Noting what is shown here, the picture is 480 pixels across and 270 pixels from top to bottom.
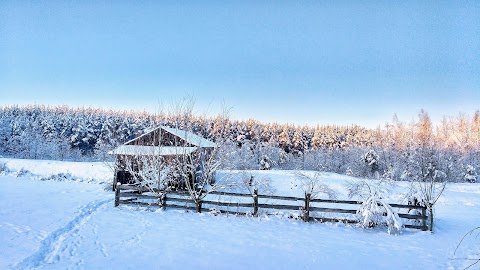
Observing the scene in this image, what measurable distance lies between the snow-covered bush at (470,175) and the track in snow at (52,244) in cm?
4864

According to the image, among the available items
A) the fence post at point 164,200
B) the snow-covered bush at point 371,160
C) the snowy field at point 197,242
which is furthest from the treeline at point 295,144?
the snowy field at point 197,242

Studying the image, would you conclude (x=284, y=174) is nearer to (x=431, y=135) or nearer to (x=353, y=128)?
(x=431, y=135)

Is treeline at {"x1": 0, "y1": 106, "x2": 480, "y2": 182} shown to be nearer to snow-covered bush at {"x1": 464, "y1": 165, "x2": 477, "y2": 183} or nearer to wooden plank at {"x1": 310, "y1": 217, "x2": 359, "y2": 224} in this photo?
snow-covered bush at {"x1": 464, "y1": 165, "x2": 477, "y2": 183}

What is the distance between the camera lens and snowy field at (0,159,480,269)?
7536mm

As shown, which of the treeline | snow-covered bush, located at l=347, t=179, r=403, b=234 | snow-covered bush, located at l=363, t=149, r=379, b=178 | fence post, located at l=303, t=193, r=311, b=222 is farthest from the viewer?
the treeline

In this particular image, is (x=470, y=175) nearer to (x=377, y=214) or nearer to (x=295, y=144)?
(x=295, y=144)

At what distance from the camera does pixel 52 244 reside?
28.0ft

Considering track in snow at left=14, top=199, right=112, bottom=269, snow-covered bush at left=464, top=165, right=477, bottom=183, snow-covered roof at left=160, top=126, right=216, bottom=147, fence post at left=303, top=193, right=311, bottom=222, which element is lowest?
track in snow at left=14, top=199, right=112, bottom=269

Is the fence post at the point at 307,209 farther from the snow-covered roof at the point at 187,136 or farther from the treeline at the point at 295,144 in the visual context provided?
the treeline at the point at 295,144

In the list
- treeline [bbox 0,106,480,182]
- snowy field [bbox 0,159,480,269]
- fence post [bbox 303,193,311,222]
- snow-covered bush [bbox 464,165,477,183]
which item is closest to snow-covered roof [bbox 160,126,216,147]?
snowy field [bbox 0,159,480,269]

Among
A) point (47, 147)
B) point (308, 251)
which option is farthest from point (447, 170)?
point (47, 147)

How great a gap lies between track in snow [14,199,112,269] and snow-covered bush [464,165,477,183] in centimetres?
4864

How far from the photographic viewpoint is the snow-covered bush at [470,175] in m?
44.1

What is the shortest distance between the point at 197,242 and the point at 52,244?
152 inches
